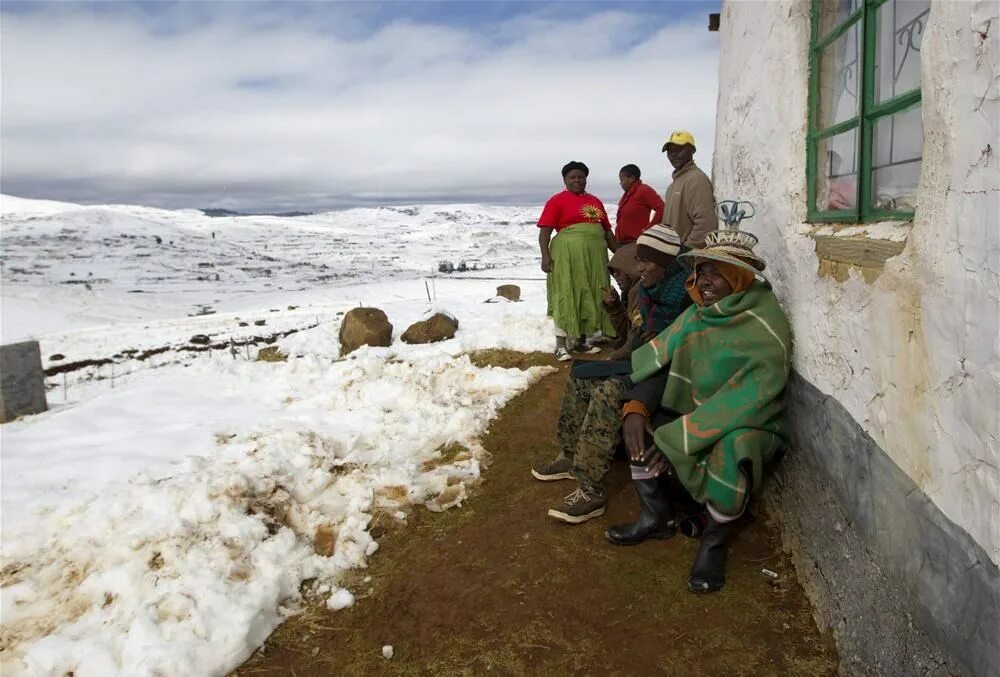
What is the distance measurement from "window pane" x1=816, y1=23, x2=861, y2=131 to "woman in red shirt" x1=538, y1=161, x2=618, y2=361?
3170 mm

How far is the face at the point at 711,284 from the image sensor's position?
9.02 feet

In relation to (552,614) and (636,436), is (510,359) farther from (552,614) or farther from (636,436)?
(552,614)

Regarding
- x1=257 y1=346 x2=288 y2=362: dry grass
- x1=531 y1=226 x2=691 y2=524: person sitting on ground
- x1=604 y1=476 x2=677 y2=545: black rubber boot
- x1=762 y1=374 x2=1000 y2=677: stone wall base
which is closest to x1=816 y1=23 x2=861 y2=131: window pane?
x1=531 y1=226 x2=691 y2=524: person sitting on ground

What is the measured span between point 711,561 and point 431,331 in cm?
521

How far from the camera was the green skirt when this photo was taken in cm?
584

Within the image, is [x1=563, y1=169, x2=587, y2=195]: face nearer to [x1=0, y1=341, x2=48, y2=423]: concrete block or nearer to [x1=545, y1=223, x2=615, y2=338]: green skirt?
[x1=545, y1=223, x2=615, y2=338]: green skirt

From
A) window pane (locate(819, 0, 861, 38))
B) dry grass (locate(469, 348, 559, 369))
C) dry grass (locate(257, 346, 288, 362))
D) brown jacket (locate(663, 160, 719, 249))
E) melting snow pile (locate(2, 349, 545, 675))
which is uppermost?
window pane (locate(819, 0, 861, 38))

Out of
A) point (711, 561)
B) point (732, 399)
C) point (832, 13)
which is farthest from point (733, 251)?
point (711, 561)

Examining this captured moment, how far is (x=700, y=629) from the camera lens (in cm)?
242

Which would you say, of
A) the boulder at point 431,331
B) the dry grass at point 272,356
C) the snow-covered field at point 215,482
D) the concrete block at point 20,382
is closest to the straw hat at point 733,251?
the snow-covered field at point 215,482

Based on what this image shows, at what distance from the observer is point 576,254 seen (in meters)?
5.85

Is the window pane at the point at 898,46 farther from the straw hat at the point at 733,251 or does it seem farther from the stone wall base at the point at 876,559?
the stone wall base at the point at 876,559

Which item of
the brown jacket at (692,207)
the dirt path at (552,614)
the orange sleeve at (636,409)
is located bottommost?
the dirt path at (552,614)

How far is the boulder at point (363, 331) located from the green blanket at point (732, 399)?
5.07 m
